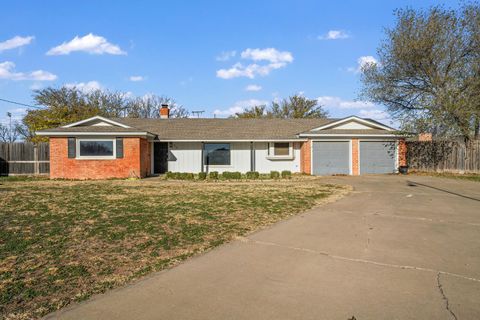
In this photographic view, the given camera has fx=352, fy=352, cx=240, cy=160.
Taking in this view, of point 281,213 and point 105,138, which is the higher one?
point 105,138

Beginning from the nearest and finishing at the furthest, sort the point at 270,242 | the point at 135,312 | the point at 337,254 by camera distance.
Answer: the point at 135,312 < the point at 337,254 < the point at 270,242

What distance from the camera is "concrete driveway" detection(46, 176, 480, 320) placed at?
330 centimetres

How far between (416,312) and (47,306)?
11.4ft

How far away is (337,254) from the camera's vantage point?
16.9 ft

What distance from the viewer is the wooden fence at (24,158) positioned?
20781 millimetres

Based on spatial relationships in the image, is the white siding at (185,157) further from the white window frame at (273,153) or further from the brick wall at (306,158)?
the brick wall at (306,158)

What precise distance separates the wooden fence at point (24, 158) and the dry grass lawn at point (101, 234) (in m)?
10.3

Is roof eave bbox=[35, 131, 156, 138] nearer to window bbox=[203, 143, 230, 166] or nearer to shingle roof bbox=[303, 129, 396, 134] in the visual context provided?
window bbox=[203, 143, 230, 166]

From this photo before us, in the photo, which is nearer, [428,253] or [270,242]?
[428,253]

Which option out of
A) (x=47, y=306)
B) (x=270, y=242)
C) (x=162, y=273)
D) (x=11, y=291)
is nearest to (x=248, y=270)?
(x=162, y=273)

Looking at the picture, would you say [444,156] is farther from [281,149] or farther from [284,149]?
[281,149]

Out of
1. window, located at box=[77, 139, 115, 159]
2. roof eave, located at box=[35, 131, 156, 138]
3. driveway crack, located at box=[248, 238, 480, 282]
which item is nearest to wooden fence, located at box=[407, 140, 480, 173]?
roof eave, located at box=[35, 131, 156, 138]

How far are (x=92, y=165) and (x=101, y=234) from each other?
12927 mm

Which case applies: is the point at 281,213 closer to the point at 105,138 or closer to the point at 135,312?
the point at 135,312
